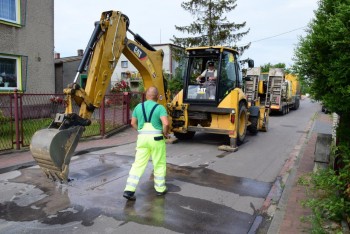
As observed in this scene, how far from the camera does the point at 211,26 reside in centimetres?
2478

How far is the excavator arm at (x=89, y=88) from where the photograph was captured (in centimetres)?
518

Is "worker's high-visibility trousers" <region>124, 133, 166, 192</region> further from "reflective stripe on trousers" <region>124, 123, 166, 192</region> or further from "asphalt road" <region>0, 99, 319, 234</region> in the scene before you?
"asphalt road" <region>0, 99, 319, 234</region>

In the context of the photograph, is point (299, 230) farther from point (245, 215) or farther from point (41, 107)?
point (41, 107)

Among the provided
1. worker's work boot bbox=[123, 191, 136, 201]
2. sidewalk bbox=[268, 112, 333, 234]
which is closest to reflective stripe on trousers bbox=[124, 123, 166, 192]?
worker's work boot bbox=[123, 191, 136, 201]

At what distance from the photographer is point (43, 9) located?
1445 centimetres

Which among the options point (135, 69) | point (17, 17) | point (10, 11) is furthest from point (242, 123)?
point (135, 69)

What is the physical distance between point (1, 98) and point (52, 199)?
4.33m

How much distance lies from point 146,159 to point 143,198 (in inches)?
24.7

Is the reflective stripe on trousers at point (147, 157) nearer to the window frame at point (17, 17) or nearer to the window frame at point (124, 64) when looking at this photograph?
the window frame at point (17, 17)

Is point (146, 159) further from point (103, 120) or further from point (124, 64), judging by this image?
point (124, 64)

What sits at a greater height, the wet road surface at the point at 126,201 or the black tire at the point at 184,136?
the black tire at the point at 184,136

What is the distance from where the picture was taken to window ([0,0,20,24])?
502 inches

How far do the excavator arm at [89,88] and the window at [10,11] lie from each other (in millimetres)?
8371

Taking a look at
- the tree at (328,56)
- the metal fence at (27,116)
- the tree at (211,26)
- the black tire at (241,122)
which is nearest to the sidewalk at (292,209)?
the tree at (328,56)
